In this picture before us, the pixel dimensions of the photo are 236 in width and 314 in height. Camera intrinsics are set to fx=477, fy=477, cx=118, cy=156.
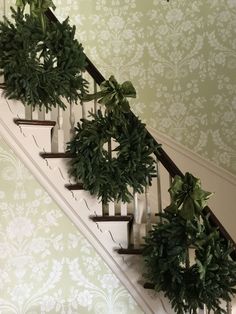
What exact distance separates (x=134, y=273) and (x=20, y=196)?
0.80 m

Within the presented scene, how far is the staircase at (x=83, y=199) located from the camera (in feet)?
8.82

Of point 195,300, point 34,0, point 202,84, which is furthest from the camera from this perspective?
point 202,84

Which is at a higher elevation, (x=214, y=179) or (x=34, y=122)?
(x=34, y=122)

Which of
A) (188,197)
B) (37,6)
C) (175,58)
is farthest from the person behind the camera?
(175,58)

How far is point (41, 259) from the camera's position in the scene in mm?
2742

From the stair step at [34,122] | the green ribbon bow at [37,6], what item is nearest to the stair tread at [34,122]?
the stair step at [34,122]

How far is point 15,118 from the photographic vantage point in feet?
8.77

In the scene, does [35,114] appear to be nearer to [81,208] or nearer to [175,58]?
[81,208]

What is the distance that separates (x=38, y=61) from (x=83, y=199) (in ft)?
2.66

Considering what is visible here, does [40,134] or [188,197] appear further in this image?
[40,134]

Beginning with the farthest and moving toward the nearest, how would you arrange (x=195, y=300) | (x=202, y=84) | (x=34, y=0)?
(x=202, y=84) < (x=34, y=0) < (x=195, y=300)

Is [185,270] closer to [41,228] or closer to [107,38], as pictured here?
[41,228]

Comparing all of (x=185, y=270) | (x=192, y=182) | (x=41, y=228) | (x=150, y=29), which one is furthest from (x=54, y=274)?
(x=150, y=29)

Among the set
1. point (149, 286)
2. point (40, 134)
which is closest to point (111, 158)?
point (40, 134)
